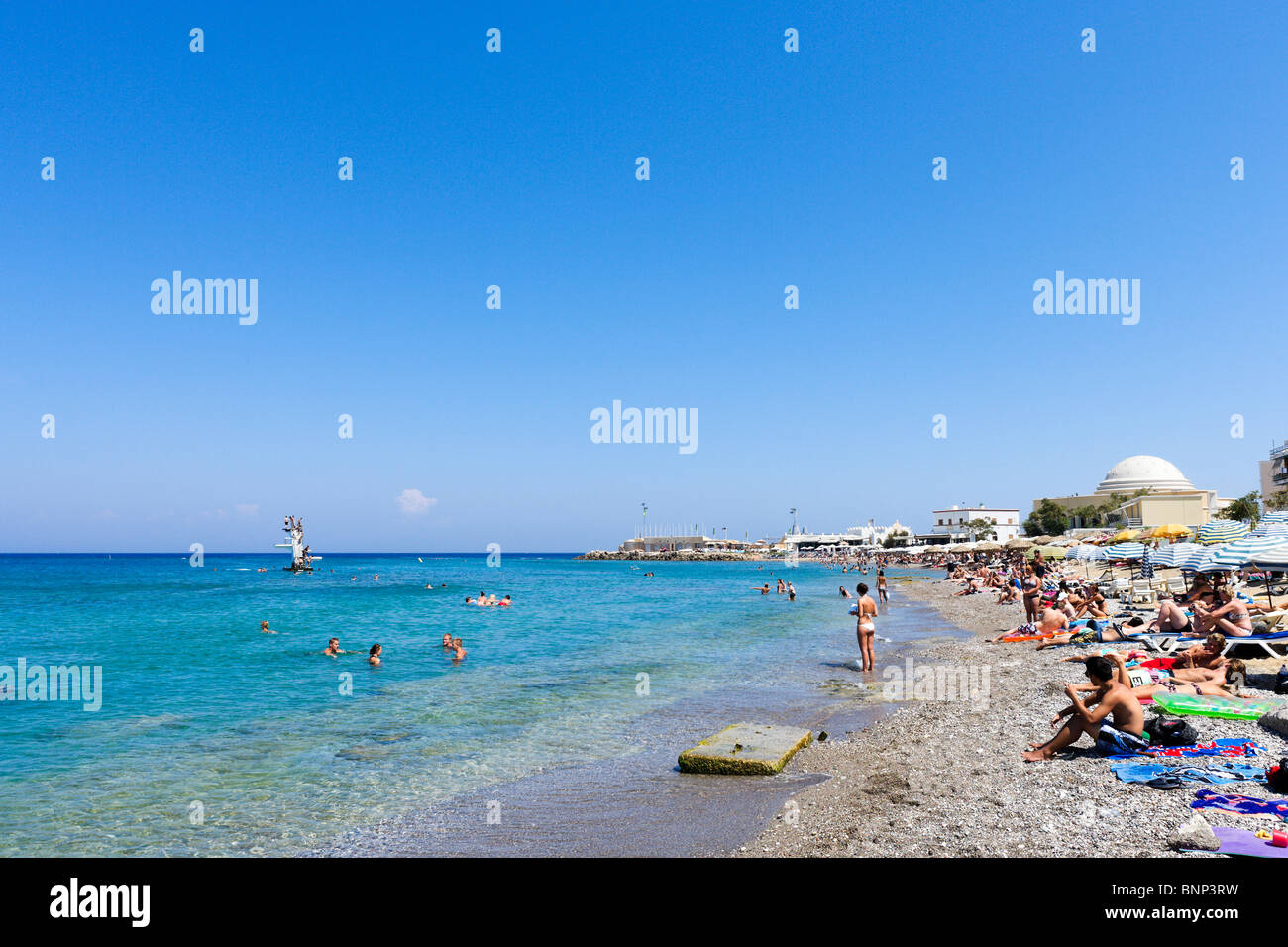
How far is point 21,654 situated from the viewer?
2314 cm

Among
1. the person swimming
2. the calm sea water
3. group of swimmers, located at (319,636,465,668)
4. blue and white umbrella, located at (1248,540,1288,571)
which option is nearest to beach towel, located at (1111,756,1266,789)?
the calm sea water

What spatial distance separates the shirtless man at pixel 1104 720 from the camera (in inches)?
314

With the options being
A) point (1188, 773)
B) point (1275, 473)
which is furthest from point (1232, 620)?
point (1275, 473)

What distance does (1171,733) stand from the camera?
313 inches

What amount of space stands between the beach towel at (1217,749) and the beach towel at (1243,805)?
5.01ft

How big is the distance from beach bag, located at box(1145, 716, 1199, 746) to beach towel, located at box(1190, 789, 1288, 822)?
1735mm

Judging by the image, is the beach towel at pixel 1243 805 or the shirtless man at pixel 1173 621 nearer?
the beach towel at pixel 1243 805

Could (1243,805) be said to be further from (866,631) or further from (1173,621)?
(866,631)

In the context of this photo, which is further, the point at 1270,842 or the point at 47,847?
the point at 47,847

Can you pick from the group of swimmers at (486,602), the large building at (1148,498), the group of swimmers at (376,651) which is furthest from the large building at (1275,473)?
the group of swimmers at (376,651)

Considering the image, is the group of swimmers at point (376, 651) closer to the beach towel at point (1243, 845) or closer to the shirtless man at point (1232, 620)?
the shirtless man at point (1232, 620)
